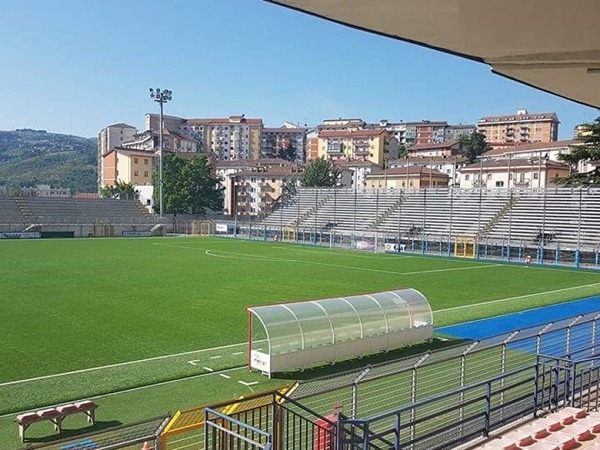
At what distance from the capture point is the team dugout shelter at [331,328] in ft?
41.4

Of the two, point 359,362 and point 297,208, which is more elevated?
point 297,208

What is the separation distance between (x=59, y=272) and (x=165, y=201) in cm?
4612

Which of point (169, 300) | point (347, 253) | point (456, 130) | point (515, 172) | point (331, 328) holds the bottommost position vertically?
point (347, 253)

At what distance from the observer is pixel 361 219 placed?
Result: 57938mm

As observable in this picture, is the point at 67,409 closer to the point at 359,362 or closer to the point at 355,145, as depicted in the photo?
the point at 359,362

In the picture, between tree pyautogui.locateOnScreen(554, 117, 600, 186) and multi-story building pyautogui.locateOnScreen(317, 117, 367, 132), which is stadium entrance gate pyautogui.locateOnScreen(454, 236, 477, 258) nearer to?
tree pyautogui.locateOnScreen(554, 117, 600, 186)

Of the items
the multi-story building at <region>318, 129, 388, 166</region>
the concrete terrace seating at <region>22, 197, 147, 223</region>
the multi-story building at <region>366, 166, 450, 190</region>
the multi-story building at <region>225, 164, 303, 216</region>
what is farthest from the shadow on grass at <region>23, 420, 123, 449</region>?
the multi-story building at <region>318, 129, 388, 166</region>

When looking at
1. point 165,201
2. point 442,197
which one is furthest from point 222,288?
point 165,201

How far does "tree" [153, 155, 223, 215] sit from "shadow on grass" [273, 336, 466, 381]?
6285cm

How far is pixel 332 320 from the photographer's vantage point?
13.6 m

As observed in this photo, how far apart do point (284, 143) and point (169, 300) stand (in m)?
151

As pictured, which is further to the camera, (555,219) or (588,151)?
(555,219)

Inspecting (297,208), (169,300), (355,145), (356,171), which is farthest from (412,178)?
(169,300)

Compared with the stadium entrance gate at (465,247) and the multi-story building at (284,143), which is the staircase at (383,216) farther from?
the multi-story building at (284,143)
